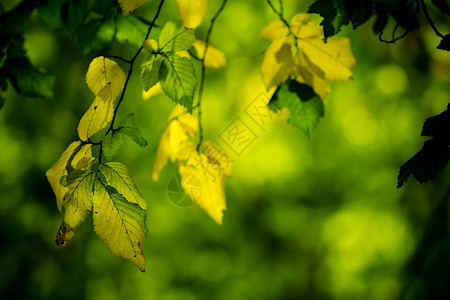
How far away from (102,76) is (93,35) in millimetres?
260

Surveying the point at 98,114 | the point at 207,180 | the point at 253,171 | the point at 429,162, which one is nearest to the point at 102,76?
the point at 98,114

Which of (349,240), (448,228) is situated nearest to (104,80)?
(448,228)

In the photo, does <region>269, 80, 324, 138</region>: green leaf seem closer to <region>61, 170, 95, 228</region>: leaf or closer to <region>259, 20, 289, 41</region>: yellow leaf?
<region>259, 20, 289, 41</region>: yellow leaf

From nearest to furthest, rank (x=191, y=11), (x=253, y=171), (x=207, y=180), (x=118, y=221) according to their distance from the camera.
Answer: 1. (x=118, y=221)
2. (x=191, y=11)
3. (x=207, y=180)
4. (x=253, y=171)

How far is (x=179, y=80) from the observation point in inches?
24.2

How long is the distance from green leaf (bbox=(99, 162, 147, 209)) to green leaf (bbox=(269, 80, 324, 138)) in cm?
29

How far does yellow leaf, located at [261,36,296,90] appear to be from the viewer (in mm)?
691

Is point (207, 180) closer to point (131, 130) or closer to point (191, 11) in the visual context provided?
point (131, 130)

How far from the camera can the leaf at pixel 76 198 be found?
543 millimetres

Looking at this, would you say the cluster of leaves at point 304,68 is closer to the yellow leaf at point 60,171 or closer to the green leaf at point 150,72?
the green leaf at point 150,72

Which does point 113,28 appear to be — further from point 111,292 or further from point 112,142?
point 111,292

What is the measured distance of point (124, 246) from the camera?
1.78 ft

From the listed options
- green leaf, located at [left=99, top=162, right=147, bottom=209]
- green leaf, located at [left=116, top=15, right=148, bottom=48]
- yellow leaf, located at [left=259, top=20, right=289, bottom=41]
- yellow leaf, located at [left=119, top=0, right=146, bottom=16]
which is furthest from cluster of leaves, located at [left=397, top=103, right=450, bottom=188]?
green leaf, located at [left=116, top=15, right=148, bottom=48]

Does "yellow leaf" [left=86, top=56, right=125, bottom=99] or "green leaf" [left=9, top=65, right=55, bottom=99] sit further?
"green leaf" [left=9, top=65, right=55, bottom=99]
